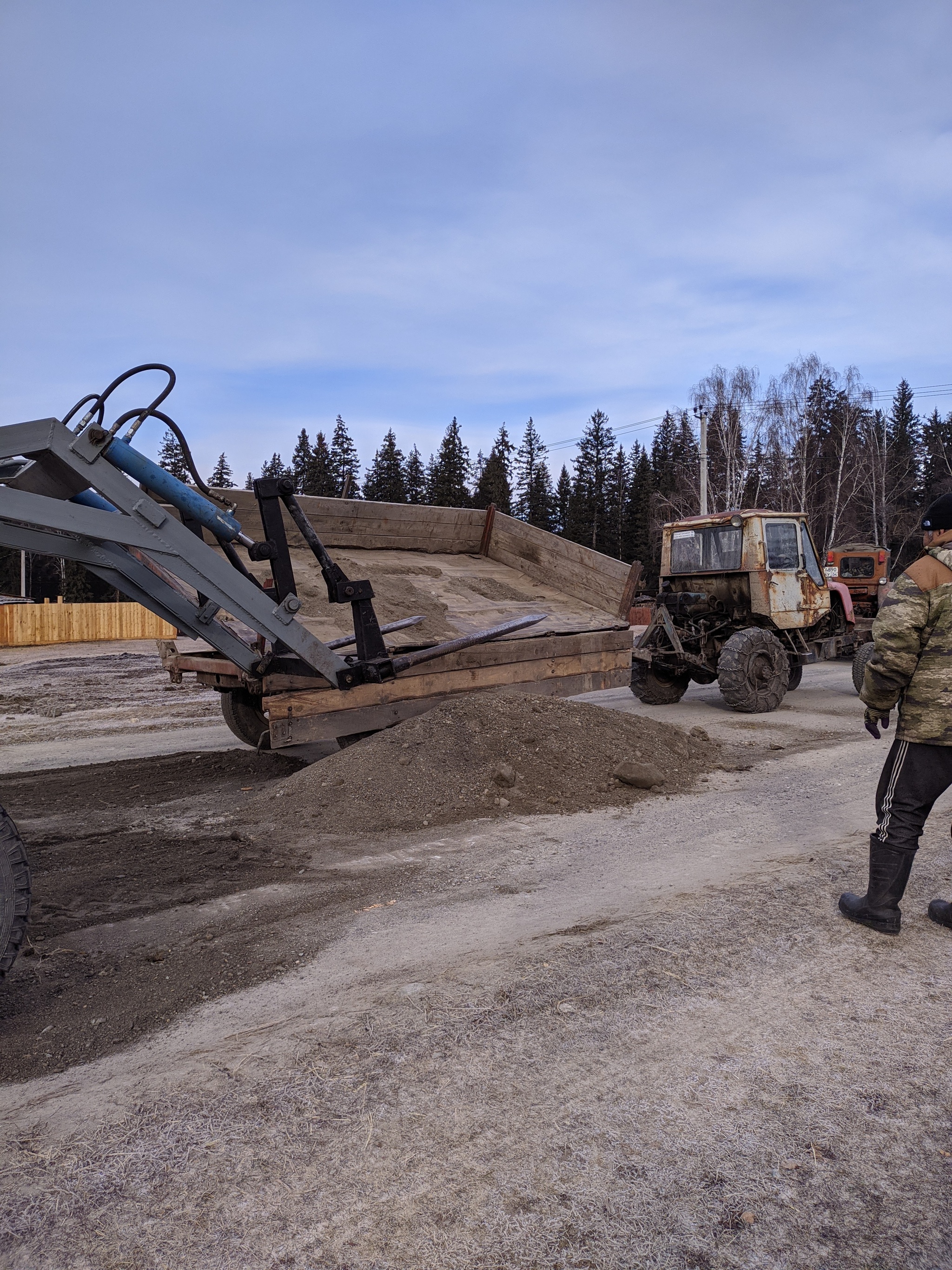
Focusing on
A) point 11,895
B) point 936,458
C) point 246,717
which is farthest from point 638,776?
point 936,458

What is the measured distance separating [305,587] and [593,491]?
51426 mm

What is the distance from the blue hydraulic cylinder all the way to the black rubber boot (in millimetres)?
4128

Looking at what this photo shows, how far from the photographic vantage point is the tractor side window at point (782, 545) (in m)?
10.3

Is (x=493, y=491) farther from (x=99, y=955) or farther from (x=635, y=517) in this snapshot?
(x=99, y=955)

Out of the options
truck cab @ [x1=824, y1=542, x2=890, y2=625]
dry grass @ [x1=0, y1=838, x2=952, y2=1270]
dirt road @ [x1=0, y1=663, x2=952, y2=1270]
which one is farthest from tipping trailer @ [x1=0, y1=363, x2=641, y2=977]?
truck cab @ [x1=824, y1=542, x2=890, y2=625]

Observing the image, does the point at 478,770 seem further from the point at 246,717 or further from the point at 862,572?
the point at 862,572

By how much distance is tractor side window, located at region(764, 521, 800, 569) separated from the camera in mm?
10266

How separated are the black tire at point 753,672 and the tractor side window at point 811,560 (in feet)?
4.62

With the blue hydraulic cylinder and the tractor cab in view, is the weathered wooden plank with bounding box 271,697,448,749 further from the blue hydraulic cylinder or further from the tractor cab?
the tractor cab

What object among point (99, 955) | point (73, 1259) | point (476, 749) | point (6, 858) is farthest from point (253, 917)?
point (476, 749)

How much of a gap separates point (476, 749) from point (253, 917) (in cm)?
243

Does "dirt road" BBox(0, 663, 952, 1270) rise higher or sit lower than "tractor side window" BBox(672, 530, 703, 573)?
lower

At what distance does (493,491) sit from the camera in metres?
52.3

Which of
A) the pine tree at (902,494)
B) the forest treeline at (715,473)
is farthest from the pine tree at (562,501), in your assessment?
the pine tree at (902,494)
